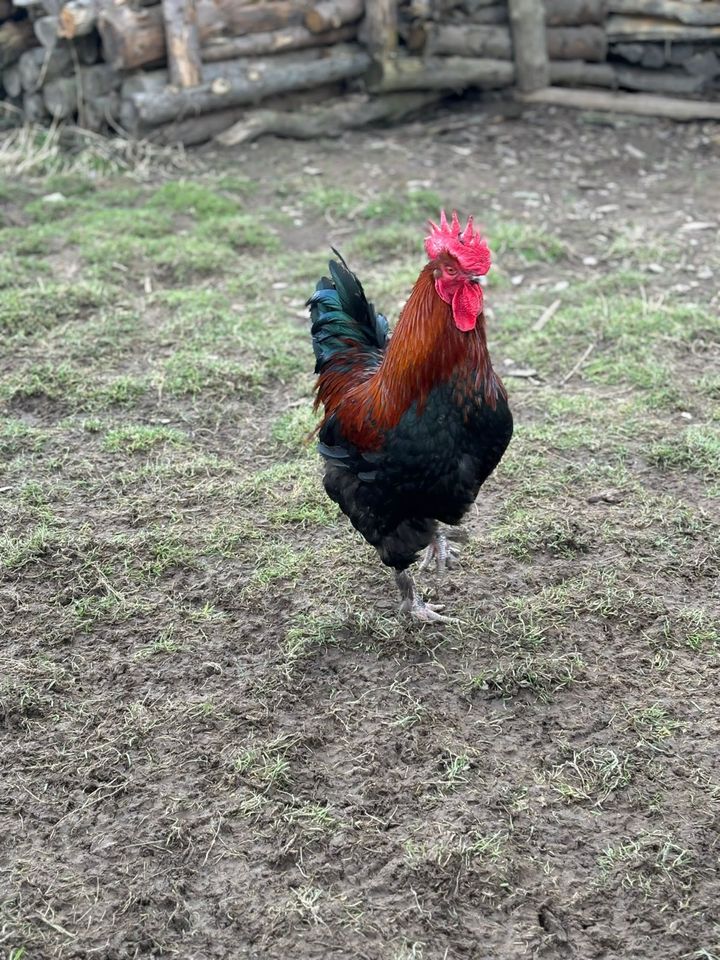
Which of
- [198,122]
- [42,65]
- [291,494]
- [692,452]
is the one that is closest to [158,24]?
[198,122]

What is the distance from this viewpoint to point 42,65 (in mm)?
8234

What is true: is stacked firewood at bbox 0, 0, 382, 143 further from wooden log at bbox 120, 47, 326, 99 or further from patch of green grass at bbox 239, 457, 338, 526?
patch of green grass at bbox 239, 457, 338, 526

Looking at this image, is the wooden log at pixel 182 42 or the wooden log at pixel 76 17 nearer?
the wooden log at pixel 76 17

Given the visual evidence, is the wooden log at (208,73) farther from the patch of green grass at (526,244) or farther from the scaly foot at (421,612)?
the scaly foot at (421,612)

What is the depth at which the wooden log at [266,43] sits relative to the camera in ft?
27.2

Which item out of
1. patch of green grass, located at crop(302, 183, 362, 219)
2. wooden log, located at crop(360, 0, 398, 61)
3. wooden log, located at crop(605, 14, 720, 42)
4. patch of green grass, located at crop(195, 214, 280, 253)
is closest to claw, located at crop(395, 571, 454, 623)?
patch of green grass, located at crop(195, 214, 280, 253)

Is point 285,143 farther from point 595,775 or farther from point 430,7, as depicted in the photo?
point 595,775

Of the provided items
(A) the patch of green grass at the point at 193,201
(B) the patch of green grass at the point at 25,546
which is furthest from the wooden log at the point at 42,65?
(B) the patch of green grass at the point at 25,546

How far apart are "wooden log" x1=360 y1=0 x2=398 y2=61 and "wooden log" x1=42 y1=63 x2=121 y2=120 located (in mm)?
2371

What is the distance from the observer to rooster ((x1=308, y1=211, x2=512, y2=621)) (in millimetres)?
3166

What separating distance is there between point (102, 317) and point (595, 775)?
13.7 feet

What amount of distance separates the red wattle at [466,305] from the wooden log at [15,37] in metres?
7.10

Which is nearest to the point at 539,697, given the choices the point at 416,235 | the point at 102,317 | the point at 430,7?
the point at 102,317

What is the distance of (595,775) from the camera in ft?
10.2
